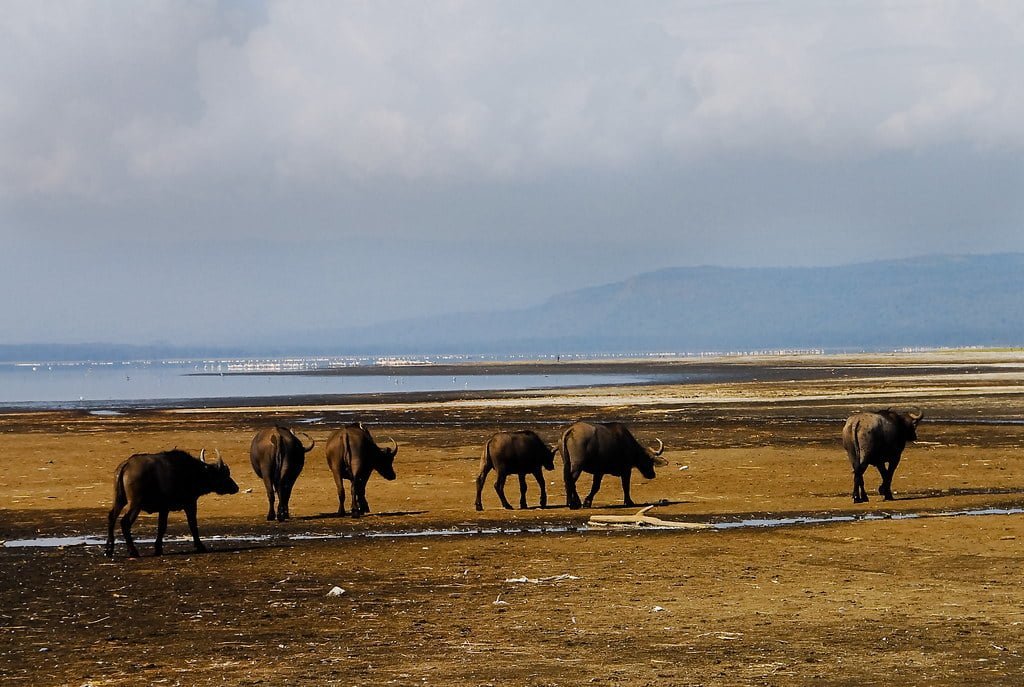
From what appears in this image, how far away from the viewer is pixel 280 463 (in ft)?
75.5

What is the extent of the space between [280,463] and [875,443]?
32.5 feet

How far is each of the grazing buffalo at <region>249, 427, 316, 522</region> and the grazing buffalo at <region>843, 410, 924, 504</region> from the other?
360 inches

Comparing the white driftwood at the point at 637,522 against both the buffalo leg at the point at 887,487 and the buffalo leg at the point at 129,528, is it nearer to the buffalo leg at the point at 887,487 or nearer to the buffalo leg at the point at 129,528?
the buffalo leg at the point at 887,487

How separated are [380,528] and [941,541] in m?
7.94

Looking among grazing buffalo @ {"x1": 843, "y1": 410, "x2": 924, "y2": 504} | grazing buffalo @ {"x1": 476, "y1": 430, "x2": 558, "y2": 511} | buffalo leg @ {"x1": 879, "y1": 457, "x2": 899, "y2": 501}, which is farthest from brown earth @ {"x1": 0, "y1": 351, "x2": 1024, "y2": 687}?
grazing buffalo @ {"x1": 476, "y1": 430, "x2": 558, "y2": 511}

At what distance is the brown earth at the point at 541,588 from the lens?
1131 cm

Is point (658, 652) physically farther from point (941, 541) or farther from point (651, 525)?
point (651, 525)

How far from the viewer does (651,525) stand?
2078 centimetres

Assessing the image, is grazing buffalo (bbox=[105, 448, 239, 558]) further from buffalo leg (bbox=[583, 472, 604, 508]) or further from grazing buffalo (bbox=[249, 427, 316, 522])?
buffalo leg (bbox=[583, 472, 604, 508])

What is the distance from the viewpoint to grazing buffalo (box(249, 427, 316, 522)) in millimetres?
22781

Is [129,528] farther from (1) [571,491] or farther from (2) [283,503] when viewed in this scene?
(1) [571,491]

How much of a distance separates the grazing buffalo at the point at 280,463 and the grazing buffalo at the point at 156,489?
3.50 meters

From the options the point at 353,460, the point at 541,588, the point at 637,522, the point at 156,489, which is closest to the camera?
the point at 541,588

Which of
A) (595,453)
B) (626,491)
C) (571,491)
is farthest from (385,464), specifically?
(626,491)
